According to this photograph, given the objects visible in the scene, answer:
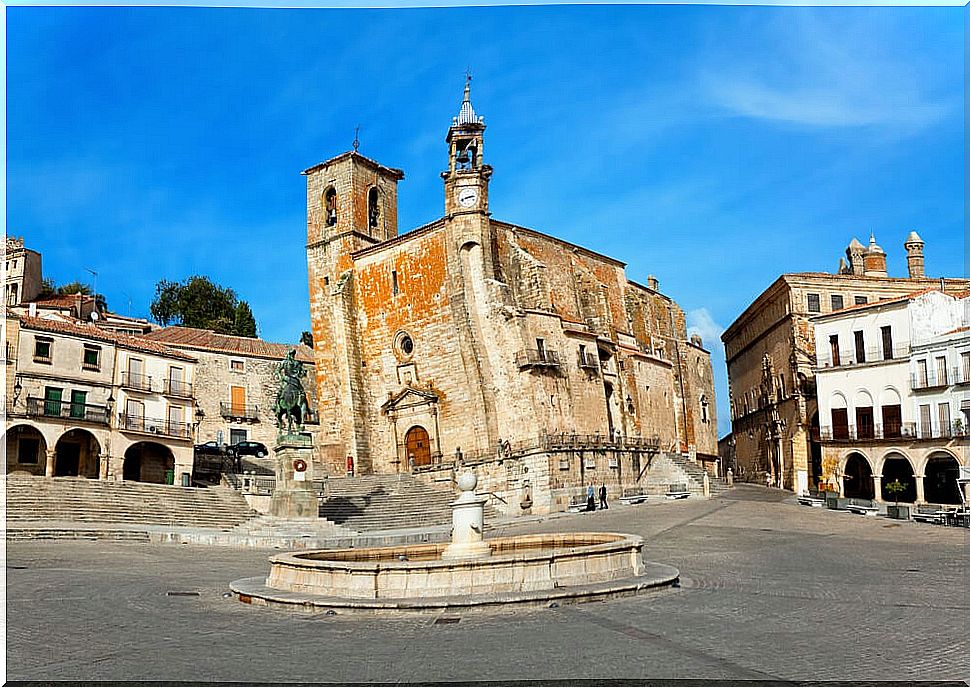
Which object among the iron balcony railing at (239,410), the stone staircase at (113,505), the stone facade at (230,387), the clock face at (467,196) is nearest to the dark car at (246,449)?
the stone facade at (230,387)

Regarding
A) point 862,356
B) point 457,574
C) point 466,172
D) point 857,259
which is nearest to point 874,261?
point 857,259

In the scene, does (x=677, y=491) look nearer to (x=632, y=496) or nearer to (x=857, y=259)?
(x=632, y=496)

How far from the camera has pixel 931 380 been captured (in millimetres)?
31984

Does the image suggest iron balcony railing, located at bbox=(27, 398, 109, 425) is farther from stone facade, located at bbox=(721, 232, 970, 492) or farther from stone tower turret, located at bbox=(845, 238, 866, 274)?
stone tower turret, located at bbox=(845, 238, 866, 274)

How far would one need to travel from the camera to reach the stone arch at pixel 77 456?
34.4m

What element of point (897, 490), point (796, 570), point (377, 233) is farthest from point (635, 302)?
point (796, 570)

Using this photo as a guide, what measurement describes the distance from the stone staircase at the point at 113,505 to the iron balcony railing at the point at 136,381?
25.0ft

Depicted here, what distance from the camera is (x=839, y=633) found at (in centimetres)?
765

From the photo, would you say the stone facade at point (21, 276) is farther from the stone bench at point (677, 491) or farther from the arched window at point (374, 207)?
the stone bench at point (677, 491)

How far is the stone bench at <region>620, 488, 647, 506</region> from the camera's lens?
34.3 meters

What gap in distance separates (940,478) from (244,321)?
4602 cm

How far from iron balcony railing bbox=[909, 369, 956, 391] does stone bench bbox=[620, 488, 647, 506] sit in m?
10.7

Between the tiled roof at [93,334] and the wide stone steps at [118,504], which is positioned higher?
the tiled roof at [93,334]

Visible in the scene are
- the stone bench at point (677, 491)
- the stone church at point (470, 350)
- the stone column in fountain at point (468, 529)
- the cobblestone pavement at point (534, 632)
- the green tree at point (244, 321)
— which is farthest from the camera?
the green tree at point (244, 321)
